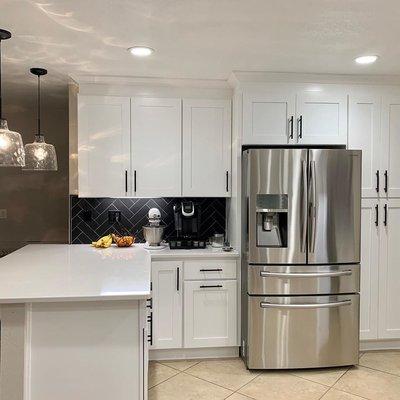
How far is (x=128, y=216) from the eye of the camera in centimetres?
391

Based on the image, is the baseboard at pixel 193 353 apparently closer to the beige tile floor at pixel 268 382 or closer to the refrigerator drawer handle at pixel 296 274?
the beige tile floor at pixel 268 382

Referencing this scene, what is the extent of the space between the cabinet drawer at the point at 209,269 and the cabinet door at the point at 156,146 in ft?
2.25

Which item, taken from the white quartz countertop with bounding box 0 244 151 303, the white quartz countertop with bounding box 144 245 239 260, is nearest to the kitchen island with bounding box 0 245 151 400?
the white quartz countertop with bounding box 0 244 151 303

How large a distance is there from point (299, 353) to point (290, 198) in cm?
119

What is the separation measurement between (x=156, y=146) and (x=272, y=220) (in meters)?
1.20

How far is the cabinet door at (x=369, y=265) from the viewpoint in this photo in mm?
3455

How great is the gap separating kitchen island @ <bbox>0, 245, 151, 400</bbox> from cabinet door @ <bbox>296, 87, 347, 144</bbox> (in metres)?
2.04

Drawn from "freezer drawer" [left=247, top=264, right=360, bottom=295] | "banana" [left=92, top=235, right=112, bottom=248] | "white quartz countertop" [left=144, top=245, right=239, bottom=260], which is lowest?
"freezer drawer" [left=247, top=264, right=360, bottom=295]

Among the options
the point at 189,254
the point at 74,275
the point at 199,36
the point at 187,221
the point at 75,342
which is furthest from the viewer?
the point at 187,221

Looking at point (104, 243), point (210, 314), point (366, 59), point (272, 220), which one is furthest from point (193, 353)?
point (366, 59)

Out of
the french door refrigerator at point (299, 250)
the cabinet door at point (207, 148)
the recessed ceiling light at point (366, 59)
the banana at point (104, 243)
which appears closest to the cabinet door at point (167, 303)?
the banana at point (104, 243)

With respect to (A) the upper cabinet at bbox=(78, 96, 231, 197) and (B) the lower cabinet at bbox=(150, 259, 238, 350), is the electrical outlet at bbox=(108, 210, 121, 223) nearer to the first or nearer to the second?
(A) the upper cabinet at bbox=(78, 96, 231, 197)

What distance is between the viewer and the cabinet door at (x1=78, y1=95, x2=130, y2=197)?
11.5 ft

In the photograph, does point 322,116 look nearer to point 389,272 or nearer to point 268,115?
point 268,115
